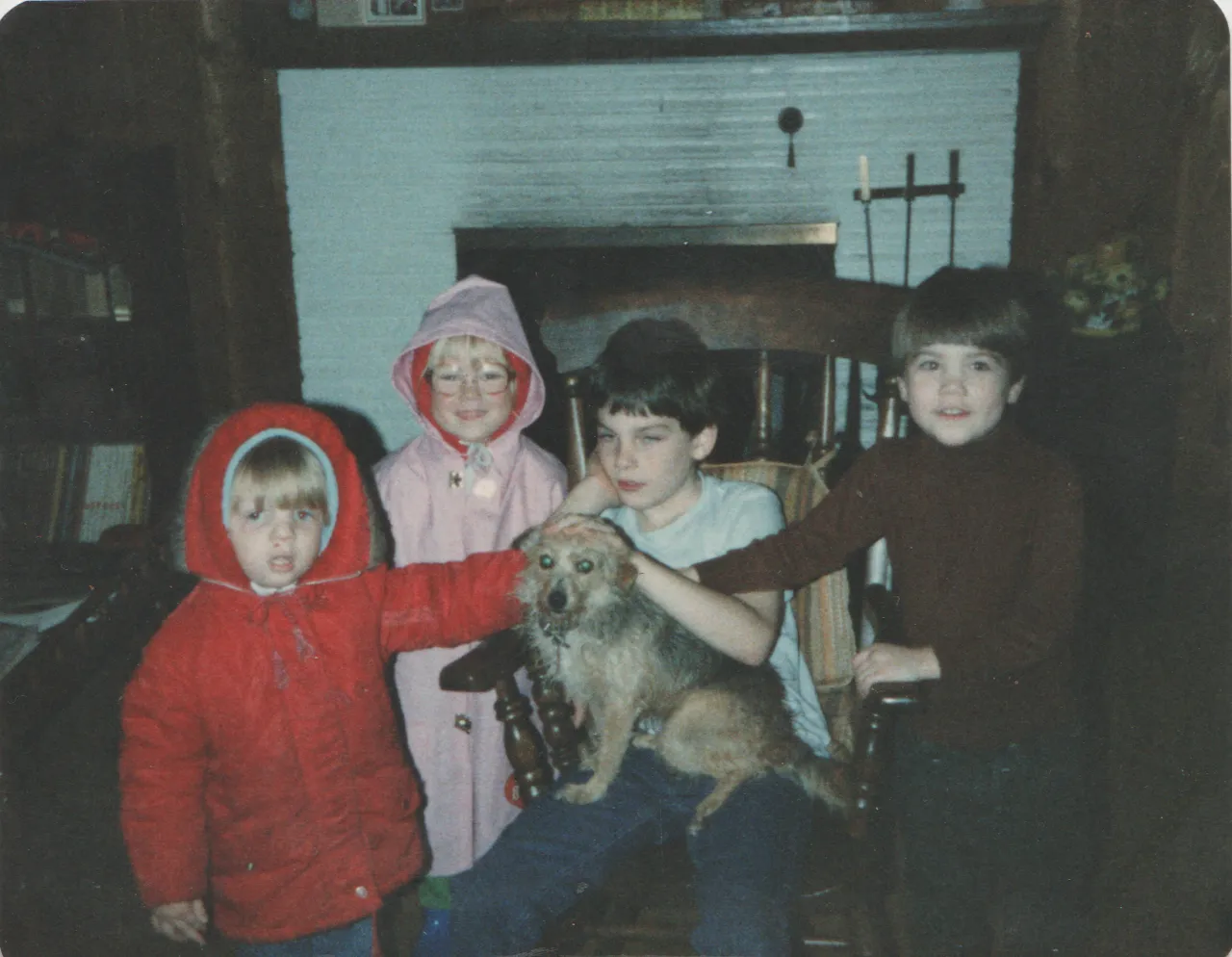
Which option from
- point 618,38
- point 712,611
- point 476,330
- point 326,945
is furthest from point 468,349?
point 618,38

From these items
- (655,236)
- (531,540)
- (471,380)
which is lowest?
(531,540)

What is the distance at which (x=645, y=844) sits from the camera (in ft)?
6.03

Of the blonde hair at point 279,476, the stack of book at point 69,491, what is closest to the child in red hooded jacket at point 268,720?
the blonde hair at point 279,476

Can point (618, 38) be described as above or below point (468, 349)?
above

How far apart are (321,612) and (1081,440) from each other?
2597 millimetres

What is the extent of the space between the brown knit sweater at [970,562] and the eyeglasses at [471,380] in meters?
0.67

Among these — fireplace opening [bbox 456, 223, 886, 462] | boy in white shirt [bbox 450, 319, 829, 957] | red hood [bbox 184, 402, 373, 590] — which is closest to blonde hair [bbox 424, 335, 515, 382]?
boy in white shirt [bbox 450, 319, 829, 957]

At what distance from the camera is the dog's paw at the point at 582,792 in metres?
1.89

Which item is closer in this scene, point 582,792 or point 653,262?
point 582,792

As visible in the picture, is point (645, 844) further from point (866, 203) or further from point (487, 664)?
point (866, 203)

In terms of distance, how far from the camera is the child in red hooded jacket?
167 cm

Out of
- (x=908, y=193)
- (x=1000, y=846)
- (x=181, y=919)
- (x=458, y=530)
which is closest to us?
(x=181, y=919)

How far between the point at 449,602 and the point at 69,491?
2.21 metres

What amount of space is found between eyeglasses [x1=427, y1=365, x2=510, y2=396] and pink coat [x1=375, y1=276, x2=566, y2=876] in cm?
8
